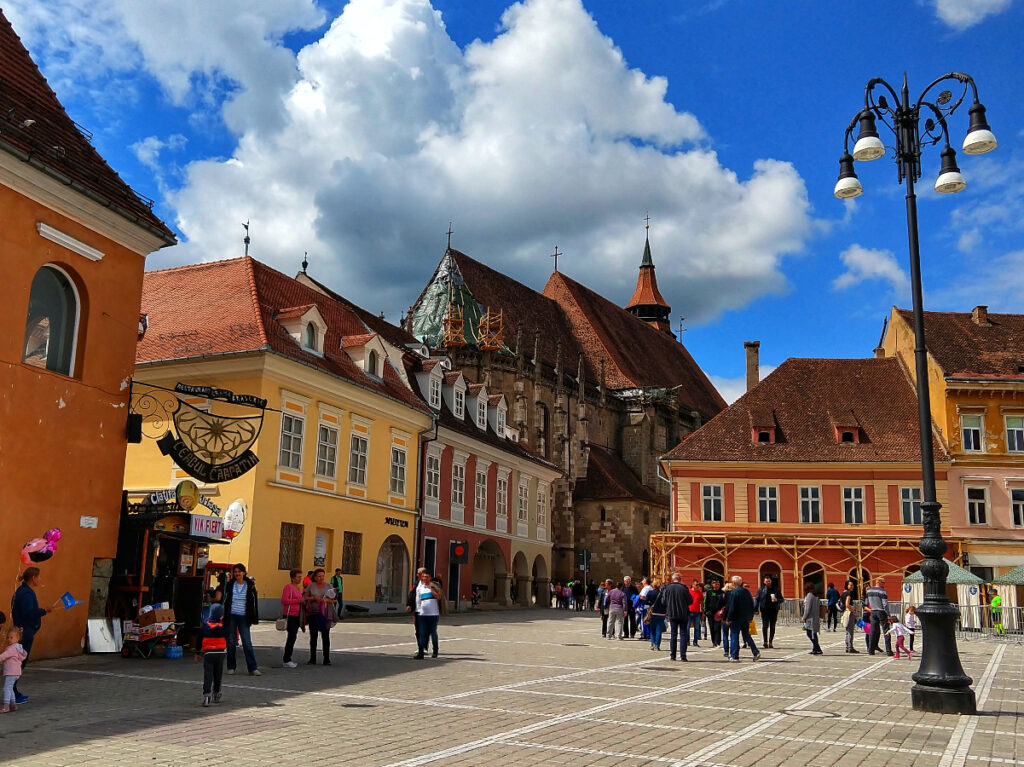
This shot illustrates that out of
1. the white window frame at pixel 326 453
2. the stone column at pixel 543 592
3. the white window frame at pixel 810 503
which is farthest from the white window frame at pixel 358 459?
the white window frame at pixel 810 503

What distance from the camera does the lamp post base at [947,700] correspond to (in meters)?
11.5

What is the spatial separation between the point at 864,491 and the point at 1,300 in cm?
3516

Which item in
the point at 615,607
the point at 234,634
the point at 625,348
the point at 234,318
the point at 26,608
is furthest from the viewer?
the point at 625,348

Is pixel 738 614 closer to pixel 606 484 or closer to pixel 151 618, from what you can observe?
pixel 151 618

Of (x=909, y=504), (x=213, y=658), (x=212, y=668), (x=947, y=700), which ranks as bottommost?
(x=947, y=700)

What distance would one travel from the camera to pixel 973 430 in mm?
39750

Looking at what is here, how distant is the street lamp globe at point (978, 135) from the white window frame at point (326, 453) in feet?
66.6

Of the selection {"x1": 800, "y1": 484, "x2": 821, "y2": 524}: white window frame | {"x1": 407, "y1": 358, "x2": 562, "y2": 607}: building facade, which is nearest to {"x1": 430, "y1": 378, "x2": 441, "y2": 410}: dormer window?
{"x1": 407, "y1": 358, "x2": 562, "y2": 607}: building facade

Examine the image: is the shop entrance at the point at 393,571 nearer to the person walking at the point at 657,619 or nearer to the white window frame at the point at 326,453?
the white window frame at the point at 326,453

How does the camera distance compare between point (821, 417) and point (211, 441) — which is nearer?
point (211, 441)

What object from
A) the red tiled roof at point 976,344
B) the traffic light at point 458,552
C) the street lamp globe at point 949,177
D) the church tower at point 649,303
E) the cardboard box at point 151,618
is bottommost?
the cardboard box at point 151,618

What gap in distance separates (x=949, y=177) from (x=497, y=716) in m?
8.96

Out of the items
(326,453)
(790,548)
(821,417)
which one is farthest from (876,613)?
(821,417)

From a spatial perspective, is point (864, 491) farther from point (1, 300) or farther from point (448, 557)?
point (1, 300)
